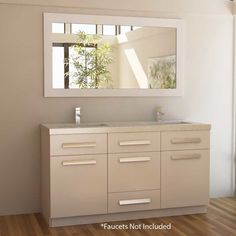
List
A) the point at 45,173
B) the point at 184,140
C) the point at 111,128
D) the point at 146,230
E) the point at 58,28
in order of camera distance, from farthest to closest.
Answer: the point at 58,28, the point at 184,140, the point at 45,173, the point at 111,128, the point at 146,230

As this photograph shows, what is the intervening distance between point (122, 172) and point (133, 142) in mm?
289

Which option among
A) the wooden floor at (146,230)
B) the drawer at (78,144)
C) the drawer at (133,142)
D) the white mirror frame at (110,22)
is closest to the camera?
the wooden floor at (146,230)

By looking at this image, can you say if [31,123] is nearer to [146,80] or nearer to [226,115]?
[146,80]

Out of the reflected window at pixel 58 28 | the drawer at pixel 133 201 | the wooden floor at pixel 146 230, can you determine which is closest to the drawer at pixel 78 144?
the drawer at pixel 133 201

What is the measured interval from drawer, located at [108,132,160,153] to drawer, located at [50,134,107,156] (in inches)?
3.0

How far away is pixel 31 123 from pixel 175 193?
60.3 inches

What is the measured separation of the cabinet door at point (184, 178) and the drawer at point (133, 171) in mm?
91

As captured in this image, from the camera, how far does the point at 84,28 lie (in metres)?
4.61

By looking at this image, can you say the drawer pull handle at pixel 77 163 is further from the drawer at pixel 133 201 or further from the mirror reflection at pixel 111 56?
the mirror reflection at pixel 111 56

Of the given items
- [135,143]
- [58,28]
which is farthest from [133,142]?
[58,28]

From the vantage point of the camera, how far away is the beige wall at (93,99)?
4.45 meters

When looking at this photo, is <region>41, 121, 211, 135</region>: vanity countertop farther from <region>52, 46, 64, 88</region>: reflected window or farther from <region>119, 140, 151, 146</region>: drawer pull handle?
<region>52, 46, 64, 88</region>: reflected window

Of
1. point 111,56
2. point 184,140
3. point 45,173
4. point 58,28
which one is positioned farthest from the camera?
point 111,56

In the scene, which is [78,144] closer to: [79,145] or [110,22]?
[79,145]
